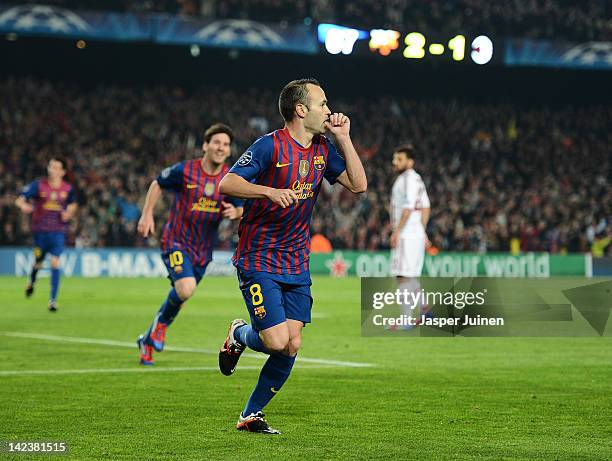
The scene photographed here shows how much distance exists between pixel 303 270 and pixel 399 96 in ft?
128

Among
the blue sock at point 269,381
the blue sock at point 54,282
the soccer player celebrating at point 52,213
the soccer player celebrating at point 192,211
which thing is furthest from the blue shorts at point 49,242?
the blue sock at point 269,381

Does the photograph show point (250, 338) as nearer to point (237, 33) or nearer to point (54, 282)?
point (54, 282)

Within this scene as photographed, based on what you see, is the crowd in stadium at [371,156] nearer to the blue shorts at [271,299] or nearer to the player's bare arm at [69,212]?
the player's bare arm at [69,212]

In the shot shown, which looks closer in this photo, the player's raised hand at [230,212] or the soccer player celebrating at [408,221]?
the player's raised hand at [230,212]

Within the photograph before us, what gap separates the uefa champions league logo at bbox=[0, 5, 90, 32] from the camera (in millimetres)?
35000

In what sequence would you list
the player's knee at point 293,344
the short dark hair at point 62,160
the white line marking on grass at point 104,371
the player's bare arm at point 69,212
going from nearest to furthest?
the player's knee at point 293,344, the white line marking on grass at point 104,371, the short dark hair at point 62,160, the player's bare arm at point 69,212

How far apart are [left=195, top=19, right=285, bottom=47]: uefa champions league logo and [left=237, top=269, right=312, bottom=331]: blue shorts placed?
31.5 metres

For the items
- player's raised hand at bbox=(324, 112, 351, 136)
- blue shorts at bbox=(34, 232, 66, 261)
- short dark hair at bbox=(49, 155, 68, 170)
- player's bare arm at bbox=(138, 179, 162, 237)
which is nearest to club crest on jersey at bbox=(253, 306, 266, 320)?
player's raised hand at bbox=(324, 112, 351, 136)

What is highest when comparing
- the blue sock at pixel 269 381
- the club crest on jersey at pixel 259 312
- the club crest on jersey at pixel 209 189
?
the club crest on jersey at pixel 209 189

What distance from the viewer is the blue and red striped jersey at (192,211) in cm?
1143

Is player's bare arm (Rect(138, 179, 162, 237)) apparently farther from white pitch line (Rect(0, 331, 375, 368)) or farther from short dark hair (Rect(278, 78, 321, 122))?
short dark hair (Rect(278, 78, 321, 122))

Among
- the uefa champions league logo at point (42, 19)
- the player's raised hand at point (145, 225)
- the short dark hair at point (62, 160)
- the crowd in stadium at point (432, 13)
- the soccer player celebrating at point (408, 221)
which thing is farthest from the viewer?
the crowd in stadium at point (432, 13)

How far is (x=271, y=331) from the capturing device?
6.89 metres

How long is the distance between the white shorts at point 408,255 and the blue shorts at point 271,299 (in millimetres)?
8647
